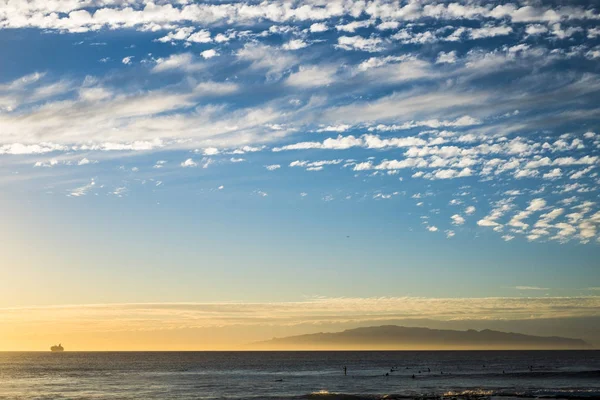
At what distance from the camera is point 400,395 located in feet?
318

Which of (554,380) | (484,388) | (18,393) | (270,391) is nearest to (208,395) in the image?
(270,391)

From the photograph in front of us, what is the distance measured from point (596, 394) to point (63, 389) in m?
91.6

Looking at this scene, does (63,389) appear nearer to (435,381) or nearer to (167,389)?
(167,389)

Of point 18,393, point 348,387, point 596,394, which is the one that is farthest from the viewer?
point 348,387


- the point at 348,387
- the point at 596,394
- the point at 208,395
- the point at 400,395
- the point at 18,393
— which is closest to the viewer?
the point at 596,394

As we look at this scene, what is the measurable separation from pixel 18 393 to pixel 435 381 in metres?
80.0

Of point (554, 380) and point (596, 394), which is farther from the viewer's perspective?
point (554, 380)

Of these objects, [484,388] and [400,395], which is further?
[484,388]

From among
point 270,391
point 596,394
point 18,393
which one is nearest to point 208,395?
point 270,391

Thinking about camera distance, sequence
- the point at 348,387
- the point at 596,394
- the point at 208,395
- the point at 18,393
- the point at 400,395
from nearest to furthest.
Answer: the point at 596,394 < the point at 400,395 < the point at 208,395 < the point at 18,393 < the point at 348,387

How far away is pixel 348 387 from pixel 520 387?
30.5 meters

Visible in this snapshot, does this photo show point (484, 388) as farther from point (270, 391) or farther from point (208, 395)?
point (208, 395)

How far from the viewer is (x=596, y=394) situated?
91062mm

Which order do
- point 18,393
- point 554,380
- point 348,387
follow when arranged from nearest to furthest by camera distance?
point 18,393, point 348,387, point 554,380
